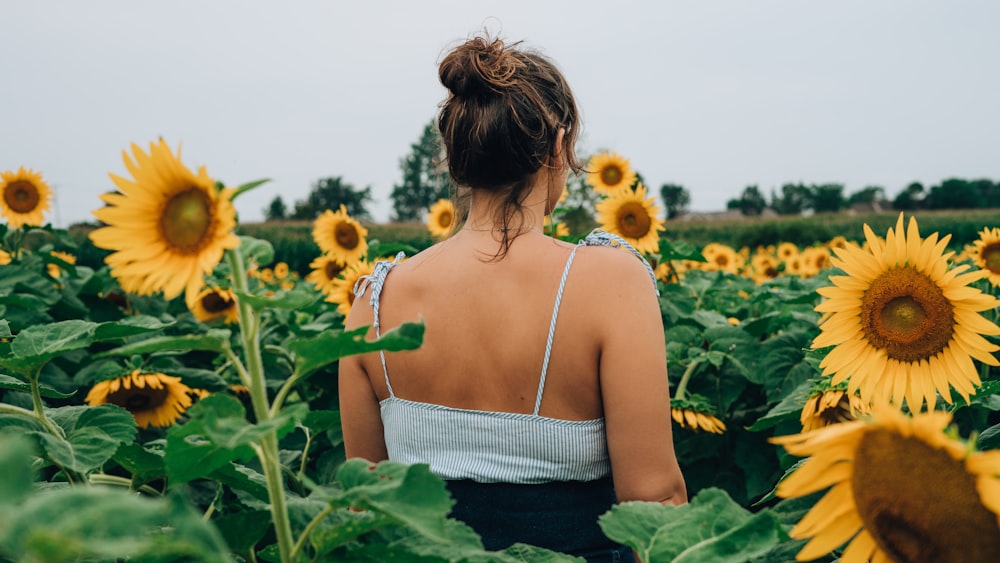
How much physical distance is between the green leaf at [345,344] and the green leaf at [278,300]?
5cm

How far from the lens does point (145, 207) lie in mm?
1051

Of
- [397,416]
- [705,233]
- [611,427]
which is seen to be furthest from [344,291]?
[705,233]

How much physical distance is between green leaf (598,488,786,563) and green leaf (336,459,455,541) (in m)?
0.27

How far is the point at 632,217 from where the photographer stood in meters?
4.70

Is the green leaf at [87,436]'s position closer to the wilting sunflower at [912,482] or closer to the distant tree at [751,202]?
the wilting sunflower at [912,482]

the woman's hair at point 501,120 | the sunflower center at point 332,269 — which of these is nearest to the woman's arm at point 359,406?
the woman's hair at point 501,120

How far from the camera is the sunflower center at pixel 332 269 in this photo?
17.2 ft

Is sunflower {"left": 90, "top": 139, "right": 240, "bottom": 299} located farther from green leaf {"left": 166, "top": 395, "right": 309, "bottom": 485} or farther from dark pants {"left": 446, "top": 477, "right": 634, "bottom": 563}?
dark pants {"left": 446, "top": 477, "right": 634, "bottom": 563}

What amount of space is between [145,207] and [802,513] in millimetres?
1144

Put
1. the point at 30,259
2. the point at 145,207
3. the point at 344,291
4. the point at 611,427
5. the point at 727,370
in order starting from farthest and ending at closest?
1. the point at 30,259
2. the point at 344,291
3. the point at 727,370
4. the point at 611,427
5. the point at 145,207

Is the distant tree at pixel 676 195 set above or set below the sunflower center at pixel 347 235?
below

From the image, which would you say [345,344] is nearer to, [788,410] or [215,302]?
[788,410]

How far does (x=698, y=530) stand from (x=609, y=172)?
4.48 metres

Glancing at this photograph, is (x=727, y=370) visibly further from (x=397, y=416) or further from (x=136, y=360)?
(x=136, y=360)
